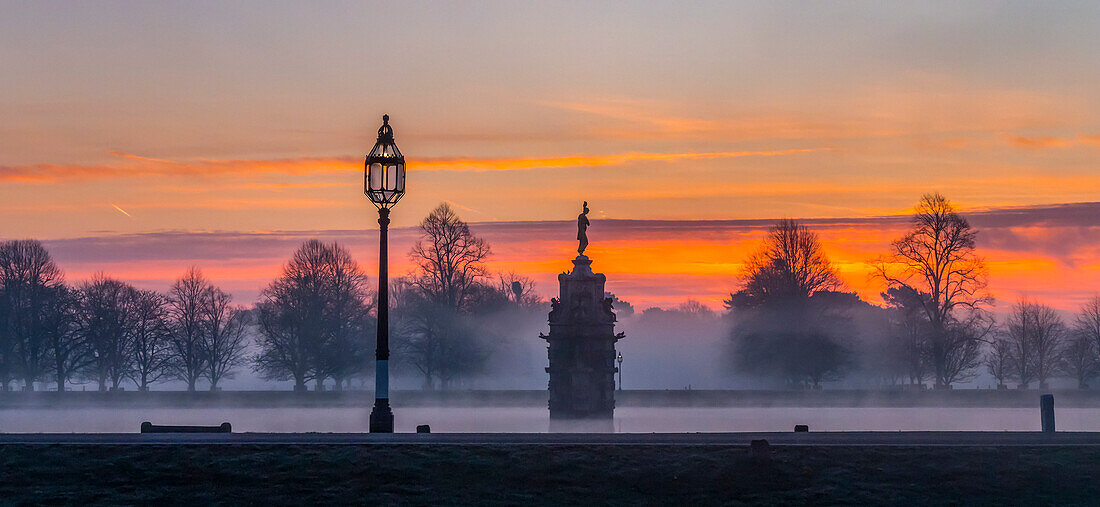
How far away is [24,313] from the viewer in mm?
94875

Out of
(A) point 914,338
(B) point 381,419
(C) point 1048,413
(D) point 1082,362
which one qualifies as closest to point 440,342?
(A) point 914,338

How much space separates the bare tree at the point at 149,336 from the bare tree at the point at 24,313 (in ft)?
18.9

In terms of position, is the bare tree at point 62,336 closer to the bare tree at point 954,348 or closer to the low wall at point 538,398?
the low wall at point 538,398

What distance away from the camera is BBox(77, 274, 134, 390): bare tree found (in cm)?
9556

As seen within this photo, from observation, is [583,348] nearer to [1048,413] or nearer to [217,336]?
[1048,413]

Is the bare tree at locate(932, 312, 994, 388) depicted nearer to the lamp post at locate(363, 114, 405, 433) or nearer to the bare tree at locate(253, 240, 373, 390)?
the bare tree at locate(253, 240, 373, 390)

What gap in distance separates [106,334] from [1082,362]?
70553 mm

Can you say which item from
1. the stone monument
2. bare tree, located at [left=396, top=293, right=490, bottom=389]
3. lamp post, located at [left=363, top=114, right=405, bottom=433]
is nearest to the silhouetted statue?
the stone monument

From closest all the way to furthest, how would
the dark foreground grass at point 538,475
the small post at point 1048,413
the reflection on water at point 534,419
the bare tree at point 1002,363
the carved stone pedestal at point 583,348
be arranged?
the dark foreground grass at point 538,475 < the small post at point 1048,413 < the carved stone pedestal at point 583,348 < the reflection on water at point 534,419 < the bare tree at point 1002,363

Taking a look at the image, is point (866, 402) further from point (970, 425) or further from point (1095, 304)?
point (1095, 304)

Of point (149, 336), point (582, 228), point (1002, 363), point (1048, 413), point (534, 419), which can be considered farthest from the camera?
point (1002, 363)

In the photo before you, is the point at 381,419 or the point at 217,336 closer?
the point at 381,419

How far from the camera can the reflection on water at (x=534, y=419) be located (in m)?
62.1

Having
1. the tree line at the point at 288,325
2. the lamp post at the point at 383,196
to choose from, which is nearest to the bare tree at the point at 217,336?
the tree line at the point at 288,325
